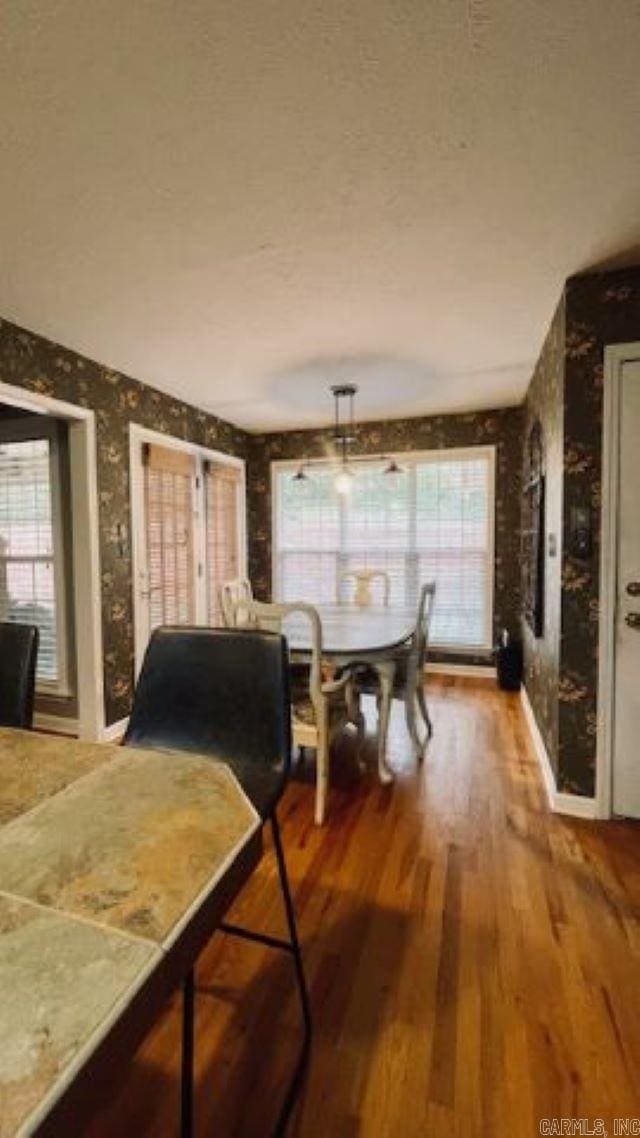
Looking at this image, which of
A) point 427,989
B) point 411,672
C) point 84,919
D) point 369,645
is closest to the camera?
point 84,919

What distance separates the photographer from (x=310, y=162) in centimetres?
154

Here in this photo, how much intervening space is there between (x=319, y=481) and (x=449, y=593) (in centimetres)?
168

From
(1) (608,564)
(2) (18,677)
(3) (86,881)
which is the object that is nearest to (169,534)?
(2) (18,677)

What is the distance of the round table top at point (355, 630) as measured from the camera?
250 centimetres

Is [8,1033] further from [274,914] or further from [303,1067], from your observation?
[274,914]

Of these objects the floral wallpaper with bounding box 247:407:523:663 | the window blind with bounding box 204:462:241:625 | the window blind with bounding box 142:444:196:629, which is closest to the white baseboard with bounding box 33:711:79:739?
the window blind with bounding box 142:444:196:629

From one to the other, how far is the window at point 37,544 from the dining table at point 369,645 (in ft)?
5.19

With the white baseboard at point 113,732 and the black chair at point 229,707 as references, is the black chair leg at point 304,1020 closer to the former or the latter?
the black chair at point 229,707

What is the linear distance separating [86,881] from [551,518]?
2545 mm

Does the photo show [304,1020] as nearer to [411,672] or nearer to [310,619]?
[310,619]

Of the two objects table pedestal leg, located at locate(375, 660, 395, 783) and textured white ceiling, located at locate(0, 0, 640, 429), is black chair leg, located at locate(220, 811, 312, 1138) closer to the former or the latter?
table pedestal leg, located at locate(375, 660, 395, 783)

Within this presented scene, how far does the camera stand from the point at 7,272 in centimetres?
213

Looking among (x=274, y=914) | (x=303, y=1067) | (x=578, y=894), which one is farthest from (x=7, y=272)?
(x=578, y=894)

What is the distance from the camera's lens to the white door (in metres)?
2.19
